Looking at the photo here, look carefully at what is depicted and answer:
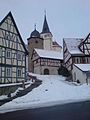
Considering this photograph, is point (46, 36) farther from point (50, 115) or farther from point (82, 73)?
point (50, 115)

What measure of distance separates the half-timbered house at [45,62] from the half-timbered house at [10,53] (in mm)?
18011

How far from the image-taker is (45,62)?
1945 inches

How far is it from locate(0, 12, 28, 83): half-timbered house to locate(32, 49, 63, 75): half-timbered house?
18.0 m

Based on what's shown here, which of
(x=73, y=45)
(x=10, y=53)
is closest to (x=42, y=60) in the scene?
(x=73, y=45)

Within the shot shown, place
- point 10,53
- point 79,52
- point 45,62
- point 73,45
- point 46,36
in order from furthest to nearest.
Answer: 1. point 46,36
2. point 45,62
3. point 73,45
4. point 79,52
5. point 10,53

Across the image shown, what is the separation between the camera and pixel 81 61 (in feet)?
132

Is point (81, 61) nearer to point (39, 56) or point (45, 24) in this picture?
point (39, 56)

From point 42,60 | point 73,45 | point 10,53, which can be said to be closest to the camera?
point 10,53

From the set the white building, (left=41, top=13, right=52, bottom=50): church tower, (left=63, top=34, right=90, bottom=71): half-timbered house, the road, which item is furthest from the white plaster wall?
the road

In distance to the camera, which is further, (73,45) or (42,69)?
(42,69)

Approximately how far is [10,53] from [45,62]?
72.0 ft

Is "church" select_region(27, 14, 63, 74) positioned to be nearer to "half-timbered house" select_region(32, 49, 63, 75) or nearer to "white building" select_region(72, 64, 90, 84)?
"half-timbered house" select_region(32, 49, 63, 75)

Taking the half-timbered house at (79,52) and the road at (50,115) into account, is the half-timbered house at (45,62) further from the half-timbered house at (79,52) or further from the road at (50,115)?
the road at (50,115)

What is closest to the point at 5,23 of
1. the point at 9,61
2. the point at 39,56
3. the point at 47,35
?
the point at 9,61
